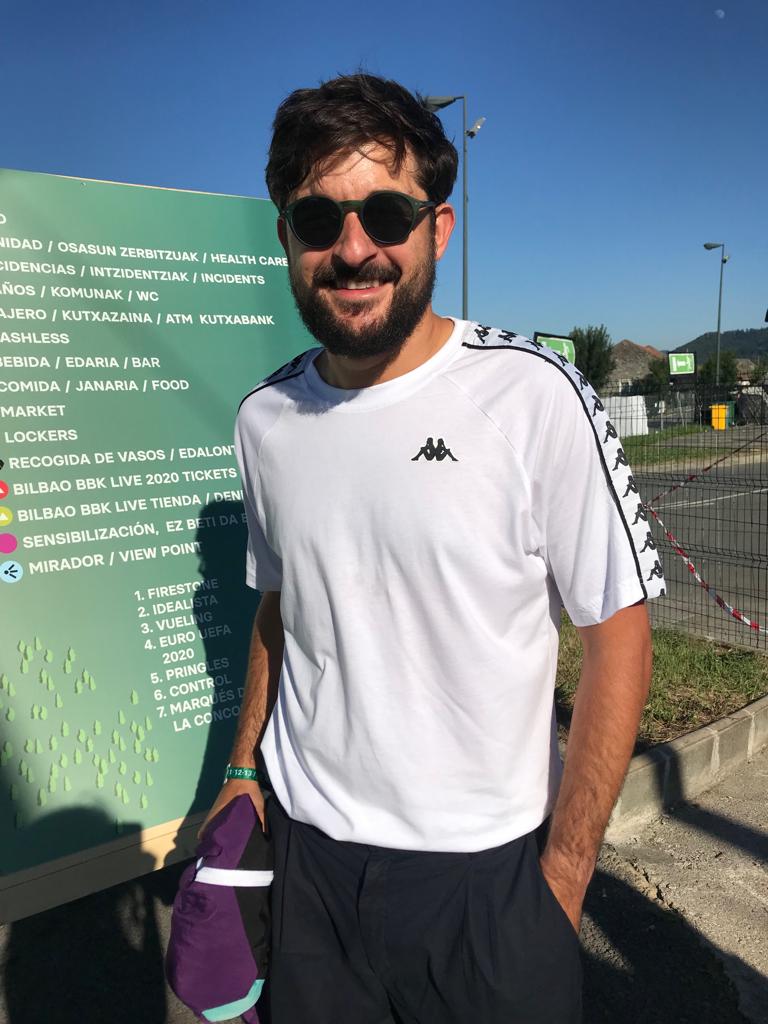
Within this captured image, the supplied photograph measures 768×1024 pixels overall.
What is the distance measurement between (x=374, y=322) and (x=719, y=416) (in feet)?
19.8

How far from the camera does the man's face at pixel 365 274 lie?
58.3 inches

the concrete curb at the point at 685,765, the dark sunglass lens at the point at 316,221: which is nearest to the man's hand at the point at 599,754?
the dark sunglass lens at the point at 316,221

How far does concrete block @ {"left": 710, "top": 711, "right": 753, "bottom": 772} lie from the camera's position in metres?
3.95

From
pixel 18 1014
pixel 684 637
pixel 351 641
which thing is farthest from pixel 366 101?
pixel 684 637

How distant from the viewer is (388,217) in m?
1.48

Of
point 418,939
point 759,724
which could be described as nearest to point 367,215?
point 418,939

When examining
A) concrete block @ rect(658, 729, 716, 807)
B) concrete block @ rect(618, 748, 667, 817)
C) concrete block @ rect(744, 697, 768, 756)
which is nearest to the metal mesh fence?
concrete block @ rect(744, 697, 768, 756)

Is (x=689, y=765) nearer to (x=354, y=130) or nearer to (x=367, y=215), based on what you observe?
(x=367, y=215)

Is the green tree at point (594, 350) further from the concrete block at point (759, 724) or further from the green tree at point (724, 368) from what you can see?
Answer: the concrete block at point (759, 724)

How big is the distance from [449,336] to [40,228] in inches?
55.7

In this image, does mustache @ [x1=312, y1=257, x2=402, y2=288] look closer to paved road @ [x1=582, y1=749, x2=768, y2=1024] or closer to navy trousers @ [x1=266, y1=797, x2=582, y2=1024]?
navy trousers @ [x1=266, y1=797, x2=582, y2=1024]

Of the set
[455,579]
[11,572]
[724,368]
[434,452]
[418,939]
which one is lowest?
[418,939]

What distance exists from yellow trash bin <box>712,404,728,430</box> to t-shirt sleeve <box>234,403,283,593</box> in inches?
226

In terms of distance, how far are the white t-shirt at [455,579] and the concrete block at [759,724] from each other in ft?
10.5
